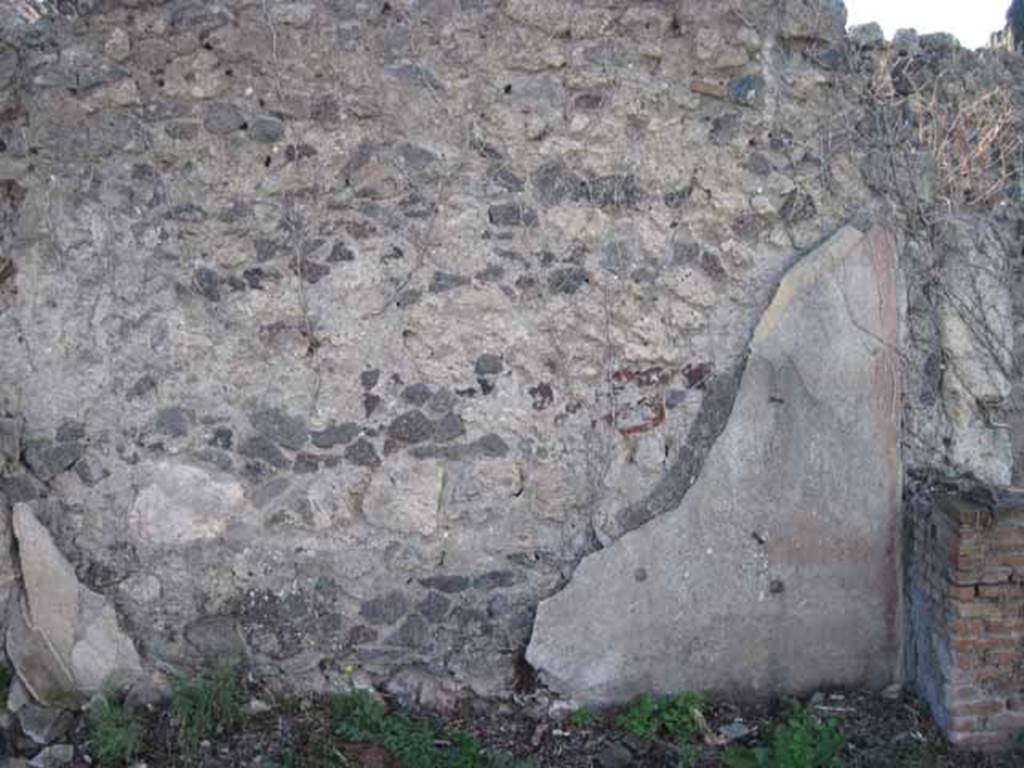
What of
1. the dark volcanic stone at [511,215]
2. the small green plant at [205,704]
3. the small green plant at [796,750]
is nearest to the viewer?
the small green plant at [796,750]

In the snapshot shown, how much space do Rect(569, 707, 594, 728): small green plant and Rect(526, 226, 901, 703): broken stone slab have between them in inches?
2.7

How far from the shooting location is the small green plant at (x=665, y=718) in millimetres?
3748

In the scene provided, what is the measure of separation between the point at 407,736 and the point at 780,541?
1.54 meters

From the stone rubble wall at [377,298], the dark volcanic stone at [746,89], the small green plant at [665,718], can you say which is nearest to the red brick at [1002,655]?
the stone rubble wall at [377,298]

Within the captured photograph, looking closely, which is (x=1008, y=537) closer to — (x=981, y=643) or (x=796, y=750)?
(x=981, y=643)

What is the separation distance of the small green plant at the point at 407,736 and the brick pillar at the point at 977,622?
156 centimetres

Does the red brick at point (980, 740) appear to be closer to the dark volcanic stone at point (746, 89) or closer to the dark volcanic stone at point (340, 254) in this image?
the dark volcanic stone at point (746, 89)

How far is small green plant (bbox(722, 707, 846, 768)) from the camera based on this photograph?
3.53m

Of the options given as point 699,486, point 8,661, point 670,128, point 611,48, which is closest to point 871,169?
point 670,128

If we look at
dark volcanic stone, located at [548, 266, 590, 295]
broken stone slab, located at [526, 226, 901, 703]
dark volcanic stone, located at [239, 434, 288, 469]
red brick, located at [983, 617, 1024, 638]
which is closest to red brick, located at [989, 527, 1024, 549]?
red brick, located at [983, 617, 1024, 638]

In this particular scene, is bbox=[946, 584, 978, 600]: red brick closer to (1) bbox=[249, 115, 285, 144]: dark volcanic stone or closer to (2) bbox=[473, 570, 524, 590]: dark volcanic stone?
(2) bbox=[473, 570, 524, 590]: dark volcanic stone

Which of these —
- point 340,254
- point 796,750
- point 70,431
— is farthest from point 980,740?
point 70,431

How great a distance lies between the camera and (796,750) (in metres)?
3.55

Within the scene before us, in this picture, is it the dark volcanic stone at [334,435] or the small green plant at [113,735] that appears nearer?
the small green plant at [113,735]
